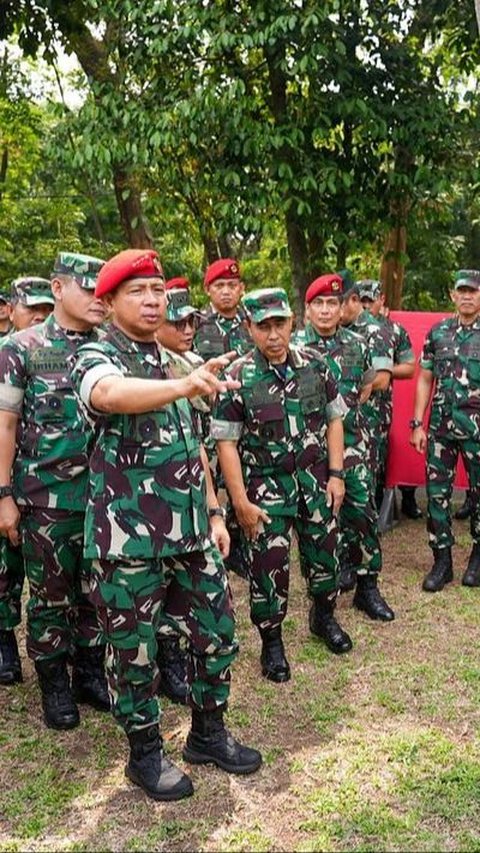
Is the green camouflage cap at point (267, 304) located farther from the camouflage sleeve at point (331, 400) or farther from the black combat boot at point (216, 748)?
the black combat boot at point (216, 748)

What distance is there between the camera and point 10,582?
3963mm

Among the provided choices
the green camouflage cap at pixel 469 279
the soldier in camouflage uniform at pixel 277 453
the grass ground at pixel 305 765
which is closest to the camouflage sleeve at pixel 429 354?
the green camouflage cap at pixel 469 279

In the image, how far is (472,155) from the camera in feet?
22.9

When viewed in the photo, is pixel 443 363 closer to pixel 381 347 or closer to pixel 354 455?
pixel 381 347

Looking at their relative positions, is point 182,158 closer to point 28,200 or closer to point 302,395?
point 302,395

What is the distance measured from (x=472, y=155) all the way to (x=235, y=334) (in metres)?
2.81

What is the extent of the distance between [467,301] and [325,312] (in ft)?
3.66

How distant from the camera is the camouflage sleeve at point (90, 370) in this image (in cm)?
257

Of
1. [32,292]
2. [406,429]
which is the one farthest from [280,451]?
[406,429]

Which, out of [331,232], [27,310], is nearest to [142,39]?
[331,232]

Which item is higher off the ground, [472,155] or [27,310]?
[472,155]

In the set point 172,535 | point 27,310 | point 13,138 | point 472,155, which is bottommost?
point 172,535

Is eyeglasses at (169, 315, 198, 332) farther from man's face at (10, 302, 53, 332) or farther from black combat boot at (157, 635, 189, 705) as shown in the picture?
black combat boot at (157, 635, 189, 705)

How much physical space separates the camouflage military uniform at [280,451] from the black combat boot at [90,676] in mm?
749
